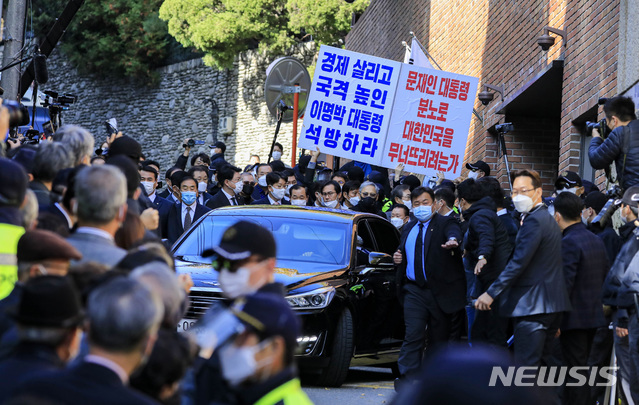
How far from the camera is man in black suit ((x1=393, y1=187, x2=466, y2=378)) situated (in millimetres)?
9383

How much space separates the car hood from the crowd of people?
0.66 m

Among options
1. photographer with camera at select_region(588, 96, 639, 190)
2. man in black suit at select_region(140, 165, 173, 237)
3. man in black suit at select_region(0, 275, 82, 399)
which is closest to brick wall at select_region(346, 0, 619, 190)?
photographer with camera at select_region(588, 96, 639, 190)

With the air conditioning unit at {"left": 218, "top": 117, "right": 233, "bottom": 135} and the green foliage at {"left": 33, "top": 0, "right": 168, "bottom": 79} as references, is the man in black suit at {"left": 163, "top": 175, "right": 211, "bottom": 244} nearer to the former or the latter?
the air conditioning unit at {"left": 218, "top": 117, "right": 233, "bottom": 135}

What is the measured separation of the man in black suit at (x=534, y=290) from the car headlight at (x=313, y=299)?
1.72 meters

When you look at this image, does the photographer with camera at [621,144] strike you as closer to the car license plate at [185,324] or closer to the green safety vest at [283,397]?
the car license plate at [185,324]

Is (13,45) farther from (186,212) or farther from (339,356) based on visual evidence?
(339,356)

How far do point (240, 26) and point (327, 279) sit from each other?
29.0 metres

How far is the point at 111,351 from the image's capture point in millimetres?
3053

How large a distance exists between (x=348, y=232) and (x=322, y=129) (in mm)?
4825

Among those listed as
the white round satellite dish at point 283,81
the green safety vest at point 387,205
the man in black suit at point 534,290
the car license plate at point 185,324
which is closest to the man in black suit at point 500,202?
the man in black suit at point 534,290

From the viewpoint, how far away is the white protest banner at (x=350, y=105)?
48.6ft

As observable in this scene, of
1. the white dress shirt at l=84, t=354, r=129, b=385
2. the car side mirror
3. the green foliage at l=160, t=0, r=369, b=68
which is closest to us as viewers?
the white dress shirt at l=84, t=354, r=129, b=385

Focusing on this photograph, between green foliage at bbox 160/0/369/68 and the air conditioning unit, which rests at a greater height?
green foliage at bbox 160/0/369/68

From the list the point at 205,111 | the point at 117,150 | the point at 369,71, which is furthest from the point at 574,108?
the point at 205,111
